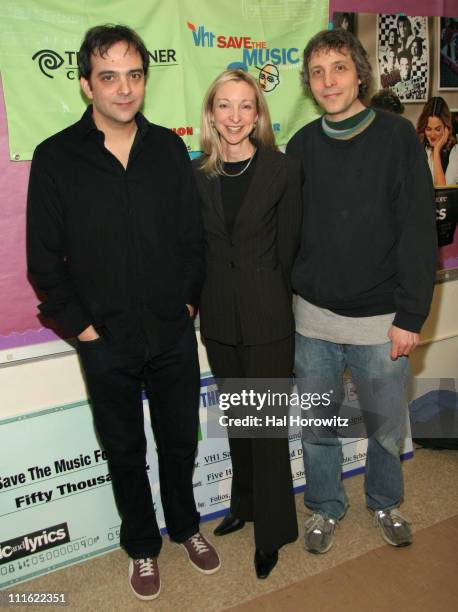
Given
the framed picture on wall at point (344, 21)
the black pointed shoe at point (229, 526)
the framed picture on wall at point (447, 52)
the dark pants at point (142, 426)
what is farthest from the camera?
the framed picture on wall at point (447, 52)

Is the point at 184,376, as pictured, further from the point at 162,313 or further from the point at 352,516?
the point at 352,516

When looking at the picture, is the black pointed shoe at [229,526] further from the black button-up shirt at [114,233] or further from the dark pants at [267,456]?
the black button-up shirt at [114,233]

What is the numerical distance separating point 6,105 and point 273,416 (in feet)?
4.79

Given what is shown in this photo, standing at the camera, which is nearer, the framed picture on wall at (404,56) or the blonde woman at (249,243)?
the blonde woman at (249,243)

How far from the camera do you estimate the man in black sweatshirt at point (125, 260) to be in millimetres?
1723

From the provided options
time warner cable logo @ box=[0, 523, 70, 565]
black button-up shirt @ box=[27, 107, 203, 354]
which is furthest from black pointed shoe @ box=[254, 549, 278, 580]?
black button-up shirt @ box=[27, 107, 203, 354]

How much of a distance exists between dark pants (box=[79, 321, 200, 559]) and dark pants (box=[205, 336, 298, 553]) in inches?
4.8

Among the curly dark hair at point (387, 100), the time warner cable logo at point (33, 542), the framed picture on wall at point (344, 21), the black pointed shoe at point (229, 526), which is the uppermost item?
the framed picture on wall at point (344, 21)

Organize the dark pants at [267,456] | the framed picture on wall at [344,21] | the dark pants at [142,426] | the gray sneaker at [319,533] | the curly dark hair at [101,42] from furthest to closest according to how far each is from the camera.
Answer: the framed picture on wall at [344,21]
the gray sneaker at [319,533]
the dark pants at [267,456]
the dark pants at [142,426]
the curly dark hair at [101,42]

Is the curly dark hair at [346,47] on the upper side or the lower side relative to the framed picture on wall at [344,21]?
lower

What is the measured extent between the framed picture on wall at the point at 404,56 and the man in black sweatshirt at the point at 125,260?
1.33 meters

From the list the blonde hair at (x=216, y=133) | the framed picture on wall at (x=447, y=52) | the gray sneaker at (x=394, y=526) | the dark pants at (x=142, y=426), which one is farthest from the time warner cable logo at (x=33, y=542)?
the framed picture on wall at (x=447, y=52)

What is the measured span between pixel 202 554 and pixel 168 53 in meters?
1.94

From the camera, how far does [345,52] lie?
1.94 meters
